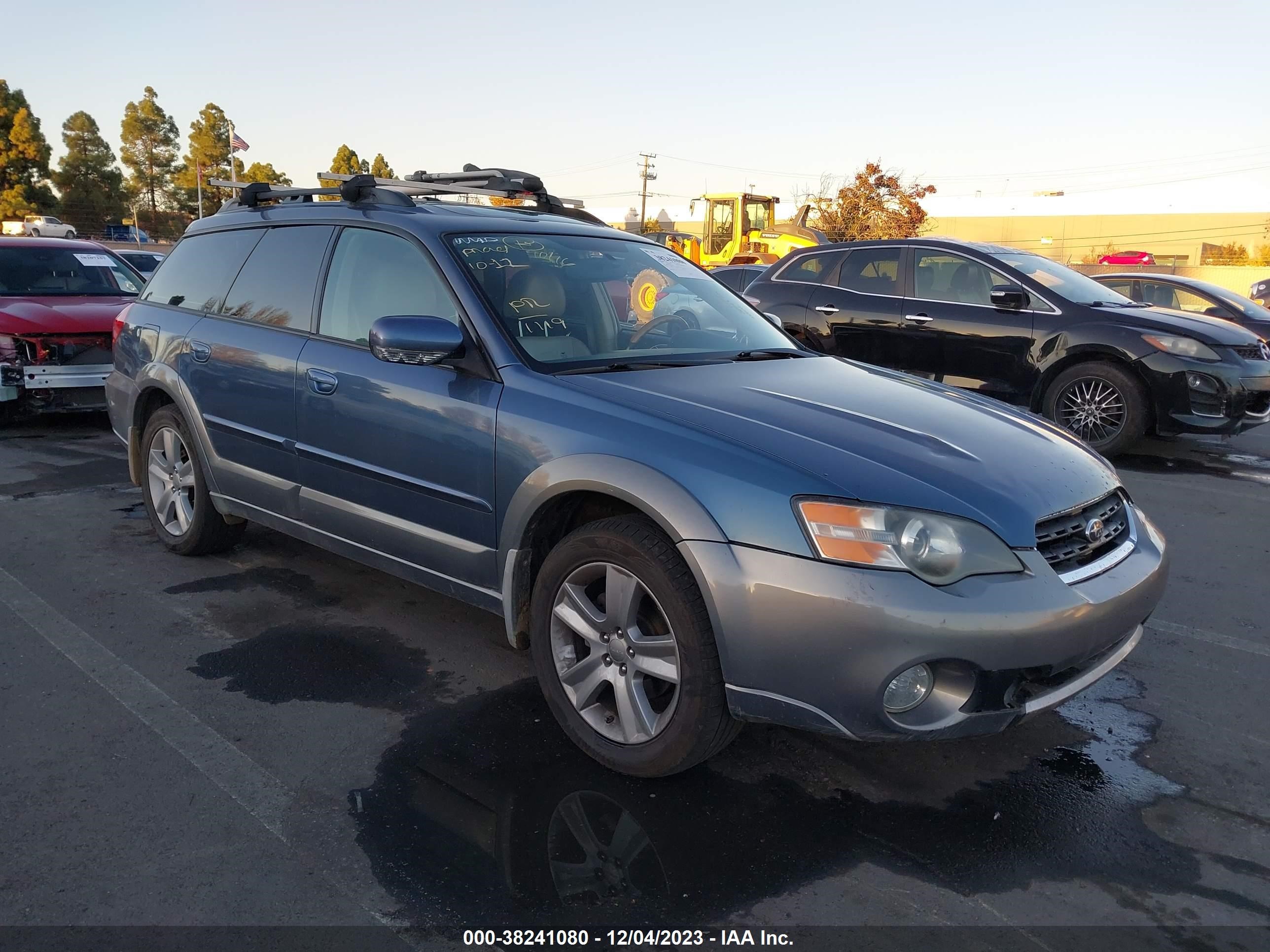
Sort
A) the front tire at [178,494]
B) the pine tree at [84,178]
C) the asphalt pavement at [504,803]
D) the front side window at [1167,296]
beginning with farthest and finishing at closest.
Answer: the pine tree at [84,178] → the front side window at [1167,296] → the front tire at [178,494] → the asphalt pavement at [504,803]

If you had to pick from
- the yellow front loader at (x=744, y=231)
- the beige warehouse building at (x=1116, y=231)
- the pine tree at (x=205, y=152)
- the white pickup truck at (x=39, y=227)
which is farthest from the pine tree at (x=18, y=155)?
the beige warehouse building at (x=1116, y=231)

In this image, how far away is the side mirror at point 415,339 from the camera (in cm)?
321

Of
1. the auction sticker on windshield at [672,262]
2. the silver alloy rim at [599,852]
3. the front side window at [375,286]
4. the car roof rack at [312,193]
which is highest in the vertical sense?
the car roof rack at [312,193]

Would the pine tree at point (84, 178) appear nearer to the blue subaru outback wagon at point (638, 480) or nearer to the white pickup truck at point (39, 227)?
the white pickup truck at point (39, 227)

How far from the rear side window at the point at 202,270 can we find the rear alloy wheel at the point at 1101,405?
6191mm

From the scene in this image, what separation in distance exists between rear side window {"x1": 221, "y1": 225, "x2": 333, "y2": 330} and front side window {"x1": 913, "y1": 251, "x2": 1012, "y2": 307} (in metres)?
5.78

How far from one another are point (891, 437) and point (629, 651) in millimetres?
1016

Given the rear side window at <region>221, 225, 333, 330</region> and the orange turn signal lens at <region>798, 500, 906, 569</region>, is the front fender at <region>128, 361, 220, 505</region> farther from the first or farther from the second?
the orange turn signal lens at <region>798, 500, 906, 569</region>

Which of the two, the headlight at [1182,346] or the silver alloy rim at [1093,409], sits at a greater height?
the headlight at [1182,346]

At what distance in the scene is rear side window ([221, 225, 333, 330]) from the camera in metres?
4.09

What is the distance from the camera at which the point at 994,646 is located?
2.48 meters

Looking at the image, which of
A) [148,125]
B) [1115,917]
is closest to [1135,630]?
[1115,917]

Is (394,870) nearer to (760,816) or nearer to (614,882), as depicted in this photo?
(614,882)

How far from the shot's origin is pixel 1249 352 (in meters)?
7.70
